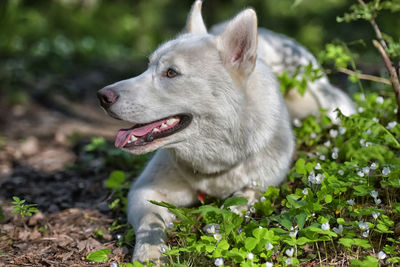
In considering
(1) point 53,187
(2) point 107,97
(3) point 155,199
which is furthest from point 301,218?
(1) point 53,187

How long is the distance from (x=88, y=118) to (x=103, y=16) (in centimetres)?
853

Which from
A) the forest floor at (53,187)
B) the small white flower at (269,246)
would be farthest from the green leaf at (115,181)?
the small white flower at (269,246)

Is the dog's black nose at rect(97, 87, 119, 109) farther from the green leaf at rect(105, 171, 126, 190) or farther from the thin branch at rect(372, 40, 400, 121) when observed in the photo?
the thin branch at rect(372, 40, 400, 121)

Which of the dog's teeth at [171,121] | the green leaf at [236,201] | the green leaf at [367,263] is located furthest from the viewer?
the dog's teeth at [171,121]

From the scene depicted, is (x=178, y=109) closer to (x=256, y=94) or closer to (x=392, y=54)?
(x=256, y=94)

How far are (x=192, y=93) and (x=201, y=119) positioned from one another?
181mm

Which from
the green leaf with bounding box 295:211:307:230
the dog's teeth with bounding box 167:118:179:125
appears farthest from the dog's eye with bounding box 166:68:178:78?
the green leaf with bounding box 295:211:307:230

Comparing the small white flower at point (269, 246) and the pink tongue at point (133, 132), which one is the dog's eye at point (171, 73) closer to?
the pink tongue at point (133, 132)

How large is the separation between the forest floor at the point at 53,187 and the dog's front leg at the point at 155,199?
0.62ft

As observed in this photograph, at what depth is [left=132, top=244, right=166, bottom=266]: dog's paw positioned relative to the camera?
2523 millimetres

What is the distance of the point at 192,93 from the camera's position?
2.87 meters

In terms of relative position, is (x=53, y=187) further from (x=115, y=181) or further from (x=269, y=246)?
(x=269, y=246)

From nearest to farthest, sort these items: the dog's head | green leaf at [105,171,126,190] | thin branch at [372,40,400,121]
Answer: the dog's head
thin branch at [372,40,400,121]
green leaf at [105,171,126,190]

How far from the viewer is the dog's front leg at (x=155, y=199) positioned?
2.71 metres
